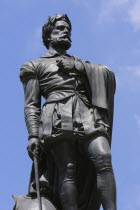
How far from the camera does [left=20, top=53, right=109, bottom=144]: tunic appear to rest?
12461mm

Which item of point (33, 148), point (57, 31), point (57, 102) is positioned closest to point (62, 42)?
point (57, 31)

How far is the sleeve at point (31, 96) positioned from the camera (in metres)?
12.9

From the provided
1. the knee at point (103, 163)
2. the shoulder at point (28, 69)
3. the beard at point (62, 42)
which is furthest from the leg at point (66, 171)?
the beard at point (62, 42)

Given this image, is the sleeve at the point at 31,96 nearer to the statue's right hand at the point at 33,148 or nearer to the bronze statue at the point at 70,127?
the bronze statue at the point at 70,127

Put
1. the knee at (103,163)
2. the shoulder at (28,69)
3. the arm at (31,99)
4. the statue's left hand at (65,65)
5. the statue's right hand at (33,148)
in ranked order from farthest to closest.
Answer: the shoulder at (28,69)
the statue's left hand at (65,65)
the arm at (31,99)
the statue's right hand at (33,148)
the knee at (103,163)

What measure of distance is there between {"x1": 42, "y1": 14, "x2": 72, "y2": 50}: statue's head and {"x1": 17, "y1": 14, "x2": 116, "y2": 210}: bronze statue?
2 cm

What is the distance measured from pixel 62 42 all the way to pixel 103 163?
254 centimetres

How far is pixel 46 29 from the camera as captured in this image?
544 inches

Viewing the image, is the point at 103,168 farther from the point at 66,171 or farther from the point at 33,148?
the point at 33,148

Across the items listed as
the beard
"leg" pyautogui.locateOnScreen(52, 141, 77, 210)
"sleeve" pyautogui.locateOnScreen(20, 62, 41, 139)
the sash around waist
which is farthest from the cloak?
the beard

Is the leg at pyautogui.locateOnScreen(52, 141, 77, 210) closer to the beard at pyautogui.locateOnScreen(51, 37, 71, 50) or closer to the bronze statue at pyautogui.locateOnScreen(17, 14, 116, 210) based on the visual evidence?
the bronze statue at pyautogui.locateOnScreen(17, 14, 116, 210)

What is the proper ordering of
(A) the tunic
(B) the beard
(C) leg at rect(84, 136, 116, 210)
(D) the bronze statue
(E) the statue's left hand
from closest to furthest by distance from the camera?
(C) leg at rect(84, 136, 116, 210) < (D) the bronze statue < (A) the tunic < (E) the statue's left hand < (B) the beard

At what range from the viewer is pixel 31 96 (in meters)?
13.1

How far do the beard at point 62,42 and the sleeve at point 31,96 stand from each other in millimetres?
580
